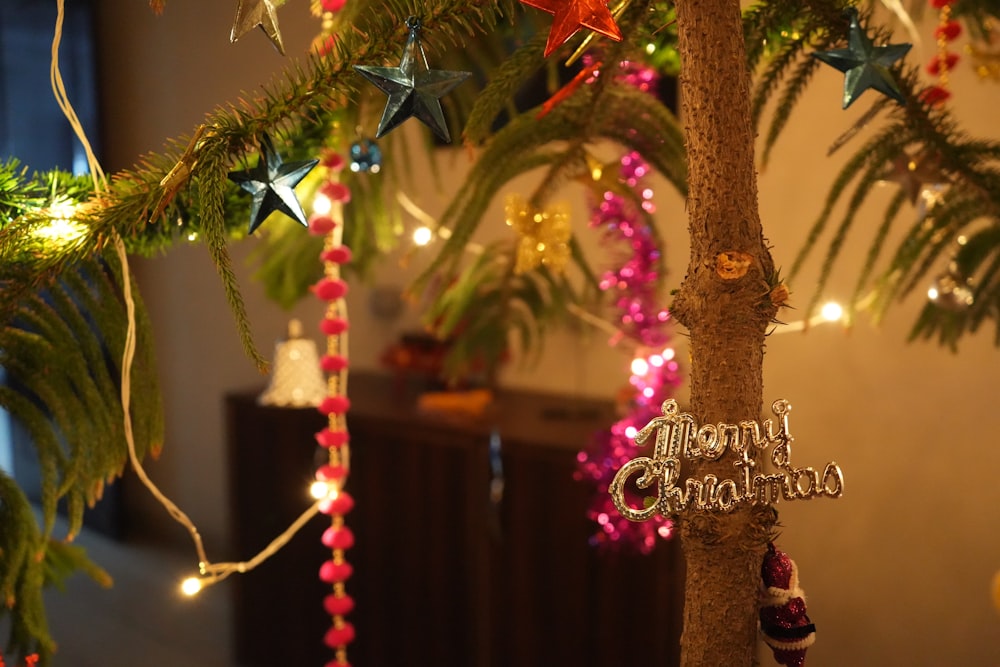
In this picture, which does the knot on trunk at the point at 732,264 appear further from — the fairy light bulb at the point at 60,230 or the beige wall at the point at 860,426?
the beige wall at the point at 860,426

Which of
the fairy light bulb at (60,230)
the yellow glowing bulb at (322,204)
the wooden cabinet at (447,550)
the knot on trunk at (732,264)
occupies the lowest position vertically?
the wooden cabinet at (447,550)

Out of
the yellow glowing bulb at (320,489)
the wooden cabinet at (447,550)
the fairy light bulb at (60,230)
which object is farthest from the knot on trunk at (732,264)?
the wooden cabinet at (447,550)

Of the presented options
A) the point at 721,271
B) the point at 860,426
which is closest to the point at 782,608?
the point at 721,271

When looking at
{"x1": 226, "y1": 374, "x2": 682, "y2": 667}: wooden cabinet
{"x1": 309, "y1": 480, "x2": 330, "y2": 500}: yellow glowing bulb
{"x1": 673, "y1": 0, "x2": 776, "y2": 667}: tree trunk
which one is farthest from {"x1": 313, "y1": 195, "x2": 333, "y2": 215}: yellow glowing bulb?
{"x1": 226, "y1": 374, "x2": 682, "y2": 667}: wooden cabinet

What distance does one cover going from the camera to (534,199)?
695 mm

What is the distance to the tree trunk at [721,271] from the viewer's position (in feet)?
1.43

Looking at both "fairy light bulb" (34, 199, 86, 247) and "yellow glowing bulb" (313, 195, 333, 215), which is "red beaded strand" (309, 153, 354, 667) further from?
"fairy light bulb" (34, 199, 86, 247)

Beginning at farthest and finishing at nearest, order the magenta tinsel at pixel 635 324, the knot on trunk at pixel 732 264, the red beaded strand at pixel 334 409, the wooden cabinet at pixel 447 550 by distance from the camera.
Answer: the wooden cabinet at pixel 447 550
the magenta tinsel at pixel 635 324
the red beaded strand at pixel 334 409
the knot on trunk at pixel 732 264

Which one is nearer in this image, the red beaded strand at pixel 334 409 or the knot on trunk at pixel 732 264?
the knot on trunk at pixel 732 264

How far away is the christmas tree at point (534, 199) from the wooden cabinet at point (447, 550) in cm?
81

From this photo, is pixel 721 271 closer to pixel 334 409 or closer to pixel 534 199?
pixel 534 199

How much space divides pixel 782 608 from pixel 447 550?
50.1 inches

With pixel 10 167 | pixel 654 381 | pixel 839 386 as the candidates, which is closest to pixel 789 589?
pixel 10 167

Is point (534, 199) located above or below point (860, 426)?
above
